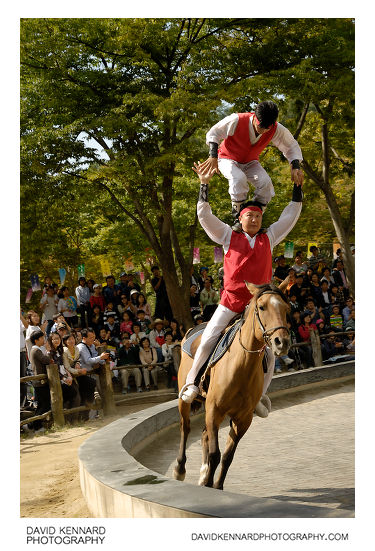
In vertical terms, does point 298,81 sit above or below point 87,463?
above

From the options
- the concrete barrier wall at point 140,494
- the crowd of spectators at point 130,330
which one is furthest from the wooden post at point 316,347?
the concrete barrier wall at point 140,494

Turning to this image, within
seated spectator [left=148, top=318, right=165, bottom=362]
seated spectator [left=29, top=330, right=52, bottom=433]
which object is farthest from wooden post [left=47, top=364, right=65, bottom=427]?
seated spectator [left=148, top=318, right=165, bottom=362]

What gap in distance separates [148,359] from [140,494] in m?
9.43

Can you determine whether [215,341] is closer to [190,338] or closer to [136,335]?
[190,338]

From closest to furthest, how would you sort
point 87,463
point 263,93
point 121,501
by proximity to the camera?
point 121,501 < point 87,463 < point 263,93

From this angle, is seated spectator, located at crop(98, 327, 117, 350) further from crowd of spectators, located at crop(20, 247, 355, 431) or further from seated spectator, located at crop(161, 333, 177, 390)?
seated spectator, located at crop(161, 333, 177, 390)

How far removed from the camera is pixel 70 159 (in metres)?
17.0

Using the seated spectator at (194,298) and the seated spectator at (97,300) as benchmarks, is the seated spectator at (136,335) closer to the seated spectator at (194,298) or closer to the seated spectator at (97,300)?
the seated spectator at (97,300)

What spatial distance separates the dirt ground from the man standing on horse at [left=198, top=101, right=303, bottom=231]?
3.43m

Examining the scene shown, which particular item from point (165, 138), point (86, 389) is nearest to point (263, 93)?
point (165, 138)

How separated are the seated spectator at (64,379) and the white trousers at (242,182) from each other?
639 centimetres

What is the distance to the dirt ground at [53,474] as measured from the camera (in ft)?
22.2

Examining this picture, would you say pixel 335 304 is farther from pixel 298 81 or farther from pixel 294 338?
pixel 298 81

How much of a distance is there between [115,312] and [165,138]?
4.55 metres
